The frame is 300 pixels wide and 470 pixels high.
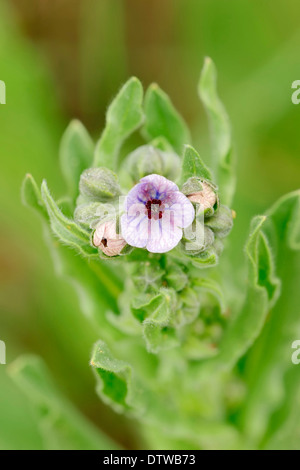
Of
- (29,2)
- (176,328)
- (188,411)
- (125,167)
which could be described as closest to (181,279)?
(176,328)

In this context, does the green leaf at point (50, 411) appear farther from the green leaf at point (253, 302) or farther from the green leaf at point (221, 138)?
the green leaf at point (221, 138)

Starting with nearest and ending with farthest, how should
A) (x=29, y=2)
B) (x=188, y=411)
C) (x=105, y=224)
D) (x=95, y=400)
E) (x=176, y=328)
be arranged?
(x=105, y=224) < (x=176, y=328) < (x=188, y=411) < (x=95, y=400) < (x=29, y=2)

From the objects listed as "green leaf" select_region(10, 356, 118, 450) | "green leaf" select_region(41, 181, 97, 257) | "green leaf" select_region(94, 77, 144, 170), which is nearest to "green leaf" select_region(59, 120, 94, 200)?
"green leaf" select_region(94, 77, 144, 170)

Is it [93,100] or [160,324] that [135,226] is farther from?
[93,100]

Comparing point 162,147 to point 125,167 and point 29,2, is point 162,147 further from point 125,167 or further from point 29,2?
point 29,2

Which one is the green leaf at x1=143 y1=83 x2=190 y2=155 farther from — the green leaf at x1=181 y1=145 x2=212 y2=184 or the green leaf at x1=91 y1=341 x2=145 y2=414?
the green leaf at x1=91 y1=341 x2=145 y2=414

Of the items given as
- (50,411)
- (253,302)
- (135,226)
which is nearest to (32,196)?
(135,226)

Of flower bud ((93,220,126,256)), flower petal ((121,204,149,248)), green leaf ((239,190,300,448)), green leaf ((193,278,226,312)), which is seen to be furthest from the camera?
green leaf ((239,190,300,448))

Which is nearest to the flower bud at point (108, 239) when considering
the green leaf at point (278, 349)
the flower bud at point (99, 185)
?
the flower bud at point (99, 185)
